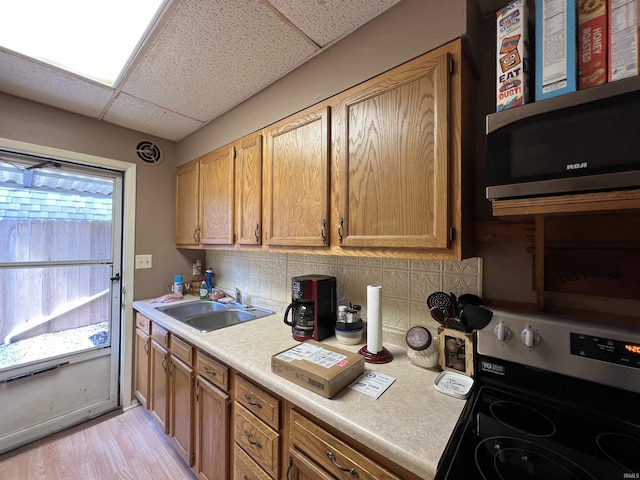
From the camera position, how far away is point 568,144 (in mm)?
630

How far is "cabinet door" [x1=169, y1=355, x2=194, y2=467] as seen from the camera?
1.50 metres

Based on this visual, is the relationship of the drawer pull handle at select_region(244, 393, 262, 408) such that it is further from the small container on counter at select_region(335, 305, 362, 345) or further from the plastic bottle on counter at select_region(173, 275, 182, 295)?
the plastic bottle on counter at select_region(173, 275, 182, 295)

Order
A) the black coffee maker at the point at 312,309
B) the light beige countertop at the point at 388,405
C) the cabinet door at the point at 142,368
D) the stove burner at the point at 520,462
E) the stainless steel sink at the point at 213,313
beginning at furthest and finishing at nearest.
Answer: the cabinet door at the point at 142,368 < the stainless steel sink at the point at 213,313 < the black coffee maker at the point at 312,309 < the light beige countertop at the point at 388,405 < the stove burner at the point at 520,462

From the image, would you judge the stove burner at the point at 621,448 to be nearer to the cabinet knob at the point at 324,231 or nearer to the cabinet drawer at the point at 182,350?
the cabinet knob at the point at 324,231

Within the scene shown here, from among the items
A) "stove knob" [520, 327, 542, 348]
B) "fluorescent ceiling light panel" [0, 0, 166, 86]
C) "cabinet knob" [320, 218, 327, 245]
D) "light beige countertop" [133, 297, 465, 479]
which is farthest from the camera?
"cabinet knob" [320, 218, 327, 245]

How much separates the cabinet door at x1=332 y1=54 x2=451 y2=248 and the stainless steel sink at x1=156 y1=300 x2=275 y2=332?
1.09 metres

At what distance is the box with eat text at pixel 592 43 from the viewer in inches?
24.8

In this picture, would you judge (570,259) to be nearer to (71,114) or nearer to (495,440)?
(495,440)

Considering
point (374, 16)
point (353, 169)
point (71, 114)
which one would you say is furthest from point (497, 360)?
point (71, 114)

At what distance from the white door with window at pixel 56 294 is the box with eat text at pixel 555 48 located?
277 cm

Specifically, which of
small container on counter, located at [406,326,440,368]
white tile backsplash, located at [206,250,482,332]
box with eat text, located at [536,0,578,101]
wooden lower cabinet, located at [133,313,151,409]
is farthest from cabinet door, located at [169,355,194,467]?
box with eat text, located at [536,0,578,101]

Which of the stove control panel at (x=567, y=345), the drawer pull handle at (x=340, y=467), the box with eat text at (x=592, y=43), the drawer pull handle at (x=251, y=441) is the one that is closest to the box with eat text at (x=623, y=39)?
the box with eat text at (x=592, y=43)

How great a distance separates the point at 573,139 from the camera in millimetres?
626

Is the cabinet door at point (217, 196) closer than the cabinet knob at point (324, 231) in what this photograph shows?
No
